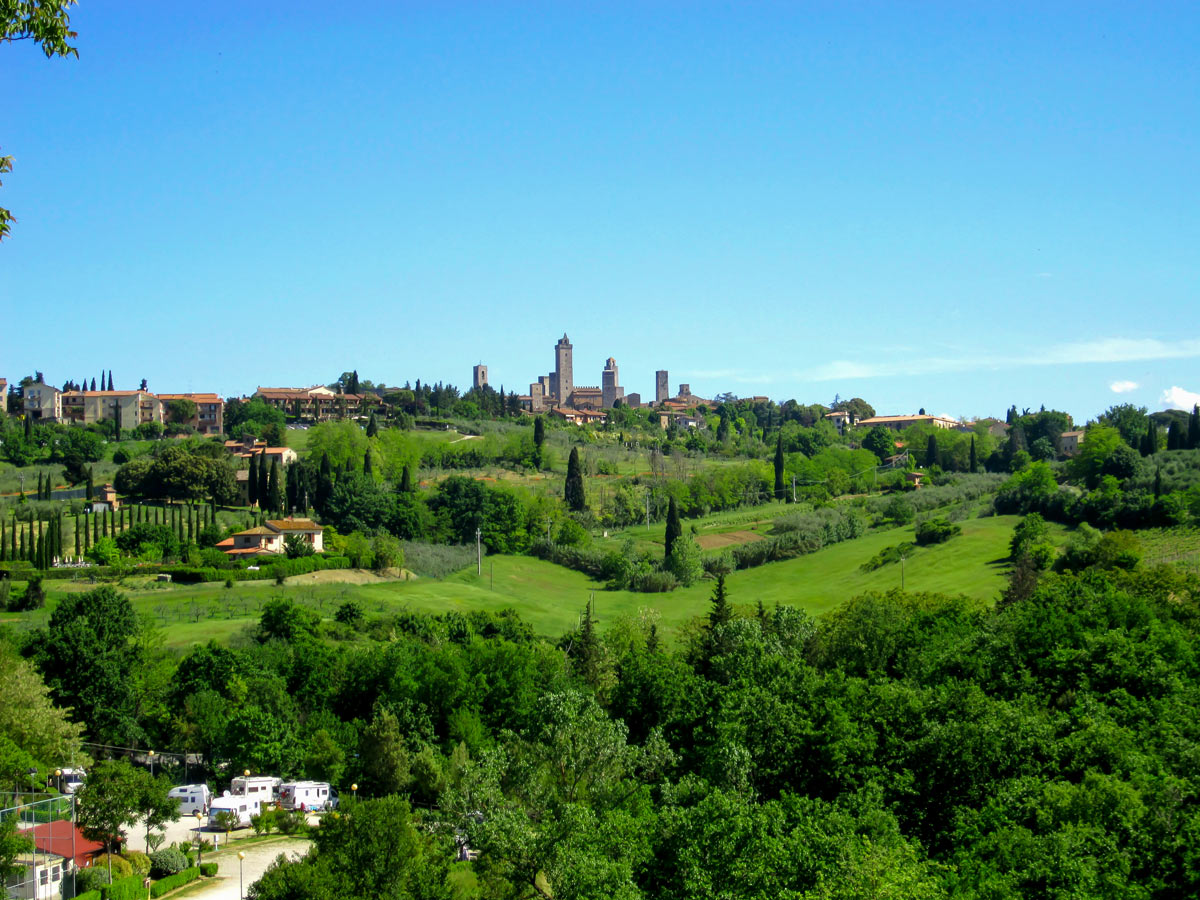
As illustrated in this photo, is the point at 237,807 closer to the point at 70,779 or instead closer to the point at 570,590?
the point at 70,779

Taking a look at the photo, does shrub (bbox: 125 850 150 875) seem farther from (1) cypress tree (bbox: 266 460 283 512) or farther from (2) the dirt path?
(1) cypress tree (bbox: 266 460 283 512)

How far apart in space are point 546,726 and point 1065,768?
13.0 meters

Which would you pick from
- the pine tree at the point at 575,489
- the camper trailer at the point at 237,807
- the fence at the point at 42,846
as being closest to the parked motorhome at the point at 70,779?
the camper trailer at the point at 237,807

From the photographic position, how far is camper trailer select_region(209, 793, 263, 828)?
3175 centimetres

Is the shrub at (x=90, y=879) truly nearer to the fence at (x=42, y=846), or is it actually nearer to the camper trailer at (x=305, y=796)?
the fence at (x=42, y=846)

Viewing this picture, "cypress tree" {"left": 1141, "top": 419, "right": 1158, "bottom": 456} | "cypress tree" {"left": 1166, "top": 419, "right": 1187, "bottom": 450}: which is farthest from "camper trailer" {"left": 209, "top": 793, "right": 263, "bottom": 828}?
"cypress tree" {"left": 1166, "top": 419, "right": 1187, "bottom": 450}

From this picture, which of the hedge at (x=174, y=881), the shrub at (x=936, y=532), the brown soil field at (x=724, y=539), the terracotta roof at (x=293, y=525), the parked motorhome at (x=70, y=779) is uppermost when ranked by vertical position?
the terracotta roof at (x=293, y=525)

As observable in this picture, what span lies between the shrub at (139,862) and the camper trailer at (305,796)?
5396 mm

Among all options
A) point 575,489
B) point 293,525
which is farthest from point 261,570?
point 575,489

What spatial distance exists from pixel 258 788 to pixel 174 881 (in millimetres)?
6971

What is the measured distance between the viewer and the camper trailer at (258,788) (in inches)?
1304

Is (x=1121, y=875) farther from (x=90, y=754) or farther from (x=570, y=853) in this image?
(x=90, y=754)

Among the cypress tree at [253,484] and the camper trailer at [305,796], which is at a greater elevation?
the cypress tree at [253,484]

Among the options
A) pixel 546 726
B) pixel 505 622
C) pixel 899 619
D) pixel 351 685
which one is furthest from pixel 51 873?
pixel 899 619
